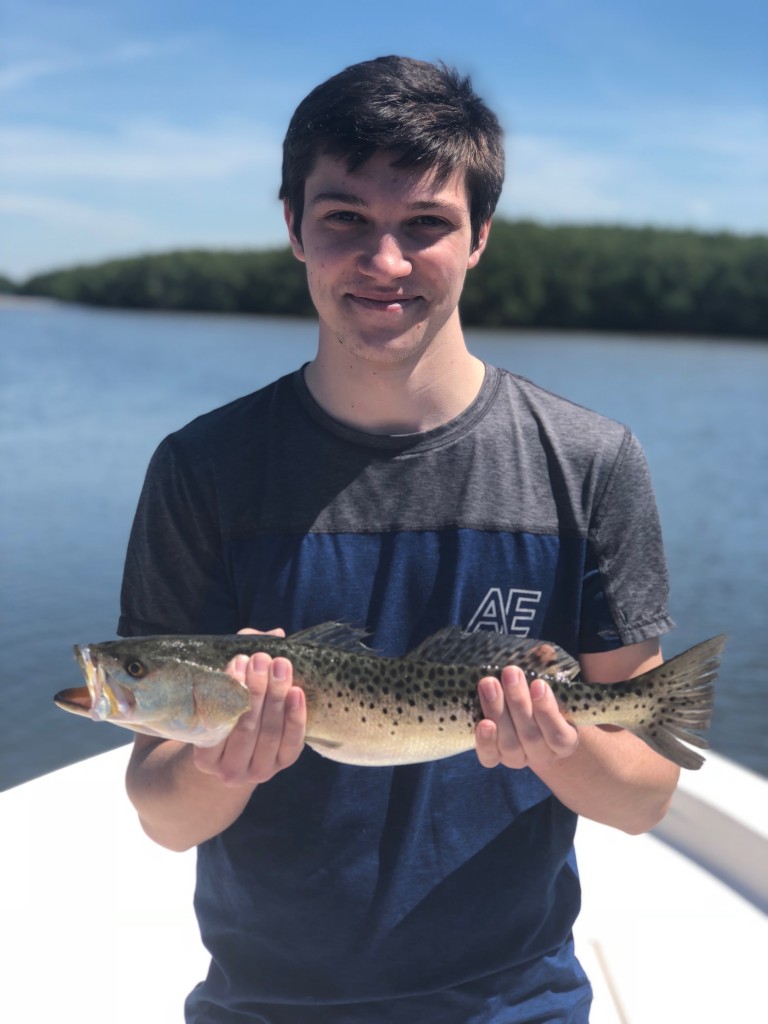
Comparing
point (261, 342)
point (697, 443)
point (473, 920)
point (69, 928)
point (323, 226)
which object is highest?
point (323, 226)

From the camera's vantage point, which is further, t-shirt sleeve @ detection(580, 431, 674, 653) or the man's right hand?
t-shirt sleeve @ detection(580, 431, 674, 653)

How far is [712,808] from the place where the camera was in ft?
17.8

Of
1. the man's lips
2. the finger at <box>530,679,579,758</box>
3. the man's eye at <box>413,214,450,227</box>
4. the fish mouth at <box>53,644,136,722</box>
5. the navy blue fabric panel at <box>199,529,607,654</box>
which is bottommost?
the fish mouth at <box>53,644,136,722</box>

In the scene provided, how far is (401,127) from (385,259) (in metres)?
0.38

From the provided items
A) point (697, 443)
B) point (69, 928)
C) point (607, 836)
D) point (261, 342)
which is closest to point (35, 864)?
point (69, 928)

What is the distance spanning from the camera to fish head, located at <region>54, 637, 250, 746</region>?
2.67 m

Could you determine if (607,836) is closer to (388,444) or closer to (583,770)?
(583,770)

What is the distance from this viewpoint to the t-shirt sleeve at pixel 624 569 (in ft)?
9.70

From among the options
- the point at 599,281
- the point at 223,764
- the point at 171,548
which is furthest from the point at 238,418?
the point at 599,281

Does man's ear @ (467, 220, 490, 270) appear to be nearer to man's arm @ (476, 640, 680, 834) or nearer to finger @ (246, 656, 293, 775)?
man's arm @ (476, 640, 680, 834)

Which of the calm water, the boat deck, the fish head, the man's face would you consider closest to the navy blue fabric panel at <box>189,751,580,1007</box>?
the fish head

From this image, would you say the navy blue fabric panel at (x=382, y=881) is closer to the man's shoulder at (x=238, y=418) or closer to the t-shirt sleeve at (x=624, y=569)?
the t-shirt sleeve at (x=624, y=569)

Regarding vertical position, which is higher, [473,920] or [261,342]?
[473,920]

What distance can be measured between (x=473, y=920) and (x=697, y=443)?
2706 centimetres
